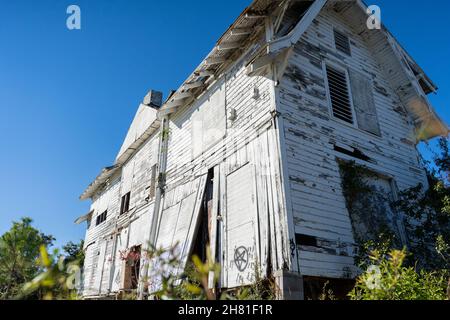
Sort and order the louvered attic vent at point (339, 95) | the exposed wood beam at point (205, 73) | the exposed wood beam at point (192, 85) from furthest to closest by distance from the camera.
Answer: the exposed wood beam at point (192, 85)
the exposed wood beam at point (205, 73)
the louvered attic vent at point (339, 95)

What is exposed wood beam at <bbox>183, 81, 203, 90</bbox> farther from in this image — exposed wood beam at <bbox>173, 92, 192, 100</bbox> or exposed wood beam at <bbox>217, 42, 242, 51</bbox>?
exposed wood beam at <bbox>217, 42, 242, 51</bbox>

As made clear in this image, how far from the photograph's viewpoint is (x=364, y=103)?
430 inches

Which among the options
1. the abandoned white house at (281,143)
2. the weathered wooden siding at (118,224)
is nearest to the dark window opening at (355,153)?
the abandoned white house at (281,143)

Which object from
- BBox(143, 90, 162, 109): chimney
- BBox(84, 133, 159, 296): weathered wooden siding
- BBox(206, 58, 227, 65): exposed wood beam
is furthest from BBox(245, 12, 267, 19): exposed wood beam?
BBox(143, 90, 162, 109): chimney

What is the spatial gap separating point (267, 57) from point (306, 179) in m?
3.44

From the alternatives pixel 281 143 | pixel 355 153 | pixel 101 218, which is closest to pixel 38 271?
pixel 281 143

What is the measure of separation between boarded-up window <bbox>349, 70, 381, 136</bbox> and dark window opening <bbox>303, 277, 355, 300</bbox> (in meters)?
4.77

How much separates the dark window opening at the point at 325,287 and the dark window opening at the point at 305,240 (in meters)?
0.72

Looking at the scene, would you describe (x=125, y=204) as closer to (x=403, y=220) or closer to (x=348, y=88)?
(x=348, y=88)

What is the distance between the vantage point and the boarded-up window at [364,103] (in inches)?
414

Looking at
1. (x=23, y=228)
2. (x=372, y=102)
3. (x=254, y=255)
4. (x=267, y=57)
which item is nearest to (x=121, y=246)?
(x=254, y=255)

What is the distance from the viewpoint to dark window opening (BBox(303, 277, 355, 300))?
24.2ft

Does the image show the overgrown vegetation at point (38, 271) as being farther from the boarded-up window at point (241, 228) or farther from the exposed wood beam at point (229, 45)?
the exposed wood beam at point (229, 45)

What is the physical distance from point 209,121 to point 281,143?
3.98 metres
